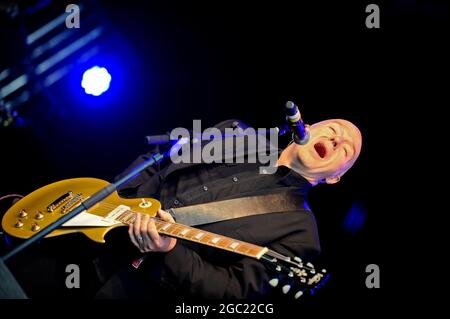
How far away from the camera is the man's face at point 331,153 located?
3.21 m

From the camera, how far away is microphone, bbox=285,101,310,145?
7.57 ft

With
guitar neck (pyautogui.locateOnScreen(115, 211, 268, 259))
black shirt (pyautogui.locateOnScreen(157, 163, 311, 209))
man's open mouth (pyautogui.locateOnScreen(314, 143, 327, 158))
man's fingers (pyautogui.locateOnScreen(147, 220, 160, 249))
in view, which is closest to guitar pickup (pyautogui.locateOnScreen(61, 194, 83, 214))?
guitar neck (pyautogui.locateOnScreen(115, 211, 268, 259))

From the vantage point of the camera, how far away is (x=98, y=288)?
2869 mm

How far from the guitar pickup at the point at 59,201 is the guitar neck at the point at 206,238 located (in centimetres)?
53

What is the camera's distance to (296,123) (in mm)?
2383

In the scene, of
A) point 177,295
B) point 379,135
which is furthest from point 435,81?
point 177,295

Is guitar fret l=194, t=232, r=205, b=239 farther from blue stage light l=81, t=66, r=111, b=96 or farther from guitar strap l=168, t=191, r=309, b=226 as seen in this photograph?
blue stage light l=81, t=66, r=111, b=96

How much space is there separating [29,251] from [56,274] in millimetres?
243

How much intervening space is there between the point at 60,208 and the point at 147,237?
2.75ft

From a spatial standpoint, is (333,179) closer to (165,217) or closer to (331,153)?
(331,153)

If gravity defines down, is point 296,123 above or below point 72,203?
above

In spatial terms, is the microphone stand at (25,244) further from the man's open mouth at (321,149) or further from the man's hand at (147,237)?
the man's open mouth at (321,149)

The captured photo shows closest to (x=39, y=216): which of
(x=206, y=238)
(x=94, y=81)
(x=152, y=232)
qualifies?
(x=152, y=232)
